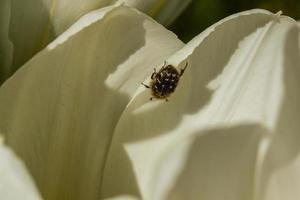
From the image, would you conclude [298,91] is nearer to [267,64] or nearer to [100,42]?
[267,64]

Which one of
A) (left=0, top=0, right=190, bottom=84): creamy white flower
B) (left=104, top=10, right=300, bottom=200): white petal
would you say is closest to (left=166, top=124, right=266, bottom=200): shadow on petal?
(left=104, top=10, right=300, bottom=200): white petal

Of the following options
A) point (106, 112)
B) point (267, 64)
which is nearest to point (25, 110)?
point (106, 112)

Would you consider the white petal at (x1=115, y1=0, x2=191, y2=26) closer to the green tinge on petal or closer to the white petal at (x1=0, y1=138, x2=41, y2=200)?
the green tinge on petal

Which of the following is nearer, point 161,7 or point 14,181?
point 14,181

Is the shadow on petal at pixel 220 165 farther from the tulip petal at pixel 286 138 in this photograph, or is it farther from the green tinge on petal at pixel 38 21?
the green tinge on petal at pixel 38 21

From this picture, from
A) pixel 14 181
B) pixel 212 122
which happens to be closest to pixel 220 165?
pixel 212 122

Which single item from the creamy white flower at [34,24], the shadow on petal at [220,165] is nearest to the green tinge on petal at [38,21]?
the creamy white flower at [34,24]

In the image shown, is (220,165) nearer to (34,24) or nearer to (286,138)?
(286,138)
